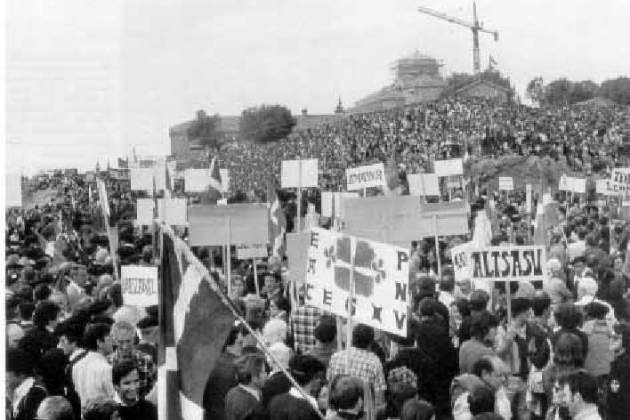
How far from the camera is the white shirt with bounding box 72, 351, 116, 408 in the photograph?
6.71 metres

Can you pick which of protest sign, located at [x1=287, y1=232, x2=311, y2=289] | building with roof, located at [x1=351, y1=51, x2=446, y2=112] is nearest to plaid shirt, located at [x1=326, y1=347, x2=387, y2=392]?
protest sign, located at [x1=287, y1=232, x2=311, y2=289]

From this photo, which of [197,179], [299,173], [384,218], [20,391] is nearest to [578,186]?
[197,179]

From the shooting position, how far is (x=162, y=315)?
5.32 metres

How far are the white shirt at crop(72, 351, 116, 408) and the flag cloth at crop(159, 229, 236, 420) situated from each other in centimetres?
156

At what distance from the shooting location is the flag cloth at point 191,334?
520 centimetres

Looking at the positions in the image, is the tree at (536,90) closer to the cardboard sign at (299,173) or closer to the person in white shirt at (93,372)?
the cardboard sign at (299,173)

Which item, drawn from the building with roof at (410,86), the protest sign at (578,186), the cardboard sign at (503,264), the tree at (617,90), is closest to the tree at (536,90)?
the tree at (617,90)

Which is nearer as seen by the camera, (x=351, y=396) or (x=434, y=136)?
(x=351, y=396)

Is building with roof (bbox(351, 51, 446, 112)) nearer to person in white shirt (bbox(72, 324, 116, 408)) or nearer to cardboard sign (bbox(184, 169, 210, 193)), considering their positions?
cardboard sign (bbox(184, 169, 210, 193))

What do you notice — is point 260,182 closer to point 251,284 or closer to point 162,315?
point 251,284

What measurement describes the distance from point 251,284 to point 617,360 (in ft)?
21.4

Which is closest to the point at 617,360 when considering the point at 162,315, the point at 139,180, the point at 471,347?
the point at 471,347

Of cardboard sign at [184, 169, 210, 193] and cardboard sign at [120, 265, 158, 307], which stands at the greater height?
cardboard sign at [184, 169, 210, 193]

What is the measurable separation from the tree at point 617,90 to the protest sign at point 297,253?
5315 centimetres
